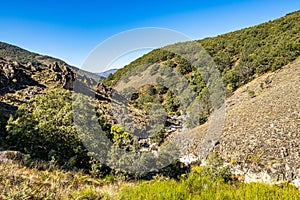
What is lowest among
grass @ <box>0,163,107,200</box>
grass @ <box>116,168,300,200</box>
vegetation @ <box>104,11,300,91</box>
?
grass @ <box>0,163,107,200</box>

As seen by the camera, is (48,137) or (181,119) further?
(181,119)

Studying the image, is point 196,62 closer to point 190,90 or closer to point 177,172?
point 190,90

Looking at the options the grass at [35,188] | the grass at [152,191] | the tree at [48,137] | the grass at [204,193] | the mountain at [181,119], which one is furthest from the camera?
the mountain at [181,119]

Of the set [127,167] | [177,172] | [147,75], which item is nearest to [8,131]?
[127,167]

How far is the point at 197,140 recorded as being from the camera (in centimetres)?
2647

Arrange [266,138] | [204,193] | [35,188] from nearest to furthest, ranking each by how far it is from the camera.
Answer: [204,193] < [35,188] < [266,138]

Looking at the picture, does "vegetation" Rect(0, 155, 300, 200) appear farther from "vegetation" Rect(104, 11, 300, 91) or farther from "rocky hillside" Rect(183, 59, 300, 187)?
"vegetation" Rect(104, 11, 300, 91)

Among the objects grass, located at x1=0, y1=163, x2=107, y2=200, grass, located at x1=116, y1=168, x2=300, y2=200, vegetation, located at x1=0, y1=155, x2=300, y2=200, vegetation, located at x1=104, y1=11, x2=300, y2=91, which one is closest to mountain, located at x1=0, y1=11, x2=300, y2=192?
vegetation, located at x1=104, y1=11, x2=300, y2=91

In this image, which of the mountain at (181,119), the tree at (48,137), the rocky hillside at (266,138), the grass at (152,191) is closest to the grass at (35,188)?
the grass at (152,191)

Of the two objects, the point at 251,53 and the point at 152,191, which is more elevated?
the point at 251,53

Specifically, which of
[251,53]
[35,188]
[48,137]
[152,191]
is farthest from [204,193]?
[251,53]

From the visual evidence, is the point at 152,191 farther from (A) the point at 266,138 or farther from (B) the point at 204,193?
(A) the point at 266,138

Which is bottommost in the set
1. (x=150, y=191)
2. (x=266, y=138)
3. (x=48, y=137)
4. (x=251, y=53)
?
(x=48, y=137)

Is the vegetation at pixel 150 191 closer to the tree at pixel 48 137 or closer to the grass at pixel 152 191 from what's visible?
the grass at pixel 152 191
